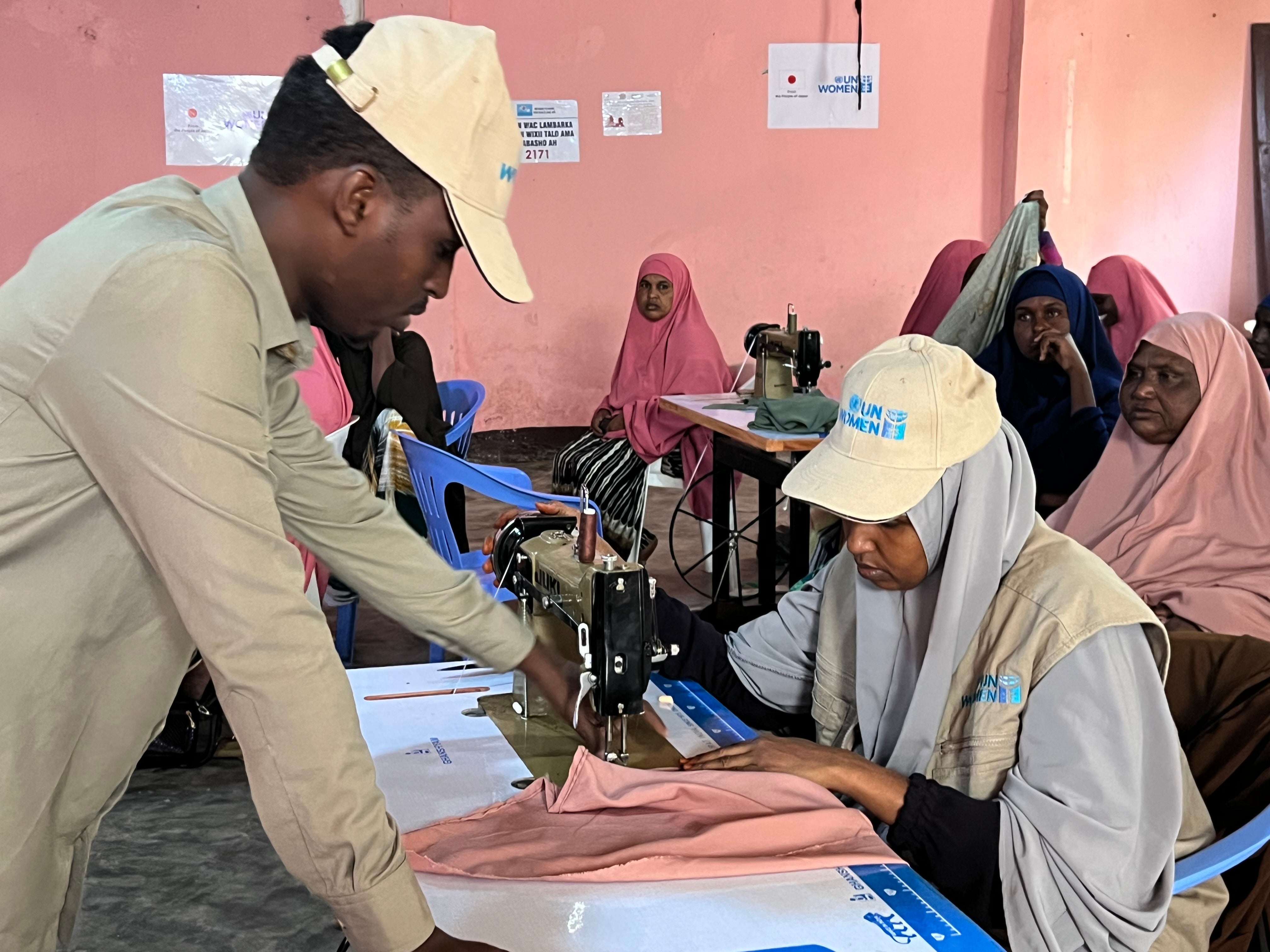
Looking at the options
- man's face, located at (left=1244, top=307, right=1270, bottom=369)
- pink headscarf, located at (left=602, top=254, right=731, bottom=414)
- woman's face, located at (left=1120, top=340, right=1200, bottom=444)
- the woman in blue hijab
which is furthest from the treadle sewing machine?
man's face, located at (left=1244, top=307, right=1270, bottom=369)

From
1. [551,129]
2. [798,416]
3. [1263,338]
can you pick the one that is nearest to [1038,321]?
[798,416]

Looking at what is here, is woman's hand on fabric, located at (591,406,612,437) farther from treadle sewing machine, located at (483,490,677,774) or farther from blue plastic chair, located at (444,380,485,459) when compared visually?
treadle sewing machine, located at (483,490,677,774)

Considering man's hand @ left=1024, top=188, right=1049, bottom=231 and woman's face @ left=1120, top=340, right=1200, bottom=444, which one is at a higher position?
man's hand @ left=1024, top=188, right=1049, bottom=231

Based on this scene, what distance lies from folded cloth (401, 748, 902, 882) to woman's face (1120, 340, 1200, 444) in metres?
2.24

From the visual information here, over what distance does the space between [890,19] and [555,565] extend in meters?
6.53

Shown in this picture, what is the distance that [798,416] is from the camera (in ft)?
13.3

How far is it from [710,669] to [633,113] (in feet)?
18.7

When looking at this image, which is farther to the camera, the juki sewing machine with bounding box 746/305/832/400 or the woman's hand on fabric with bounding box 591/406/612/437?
the woman's hand on fabric with bounding box 591/406/612/437

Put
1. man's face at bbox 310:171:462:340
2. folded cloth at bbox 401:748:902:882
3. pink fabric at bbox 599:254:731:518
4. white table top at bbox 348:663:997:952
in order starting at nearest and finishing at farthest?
1. man's face at bbox 310:171:462:340
2. white table top at bbox 348:663:997:952
3. folded cloth at bbox 401:748:902:882
4. pink fabric at bbox 599:254:731:518

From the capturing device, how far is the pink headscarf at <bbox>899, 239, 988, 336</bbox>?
19.2ft

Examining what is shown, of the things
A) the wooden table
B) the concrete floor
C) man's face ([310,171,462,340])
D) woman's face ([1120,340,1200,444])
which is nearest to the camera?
man's face ([310,171,462,340])

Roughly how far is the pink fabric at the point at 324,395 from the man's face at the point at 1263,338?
372 cm

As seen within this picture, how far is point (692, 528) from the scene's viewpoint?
6.15 meters

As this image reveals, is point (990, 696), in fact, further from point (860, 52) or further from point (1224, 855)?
point (860, 52)
